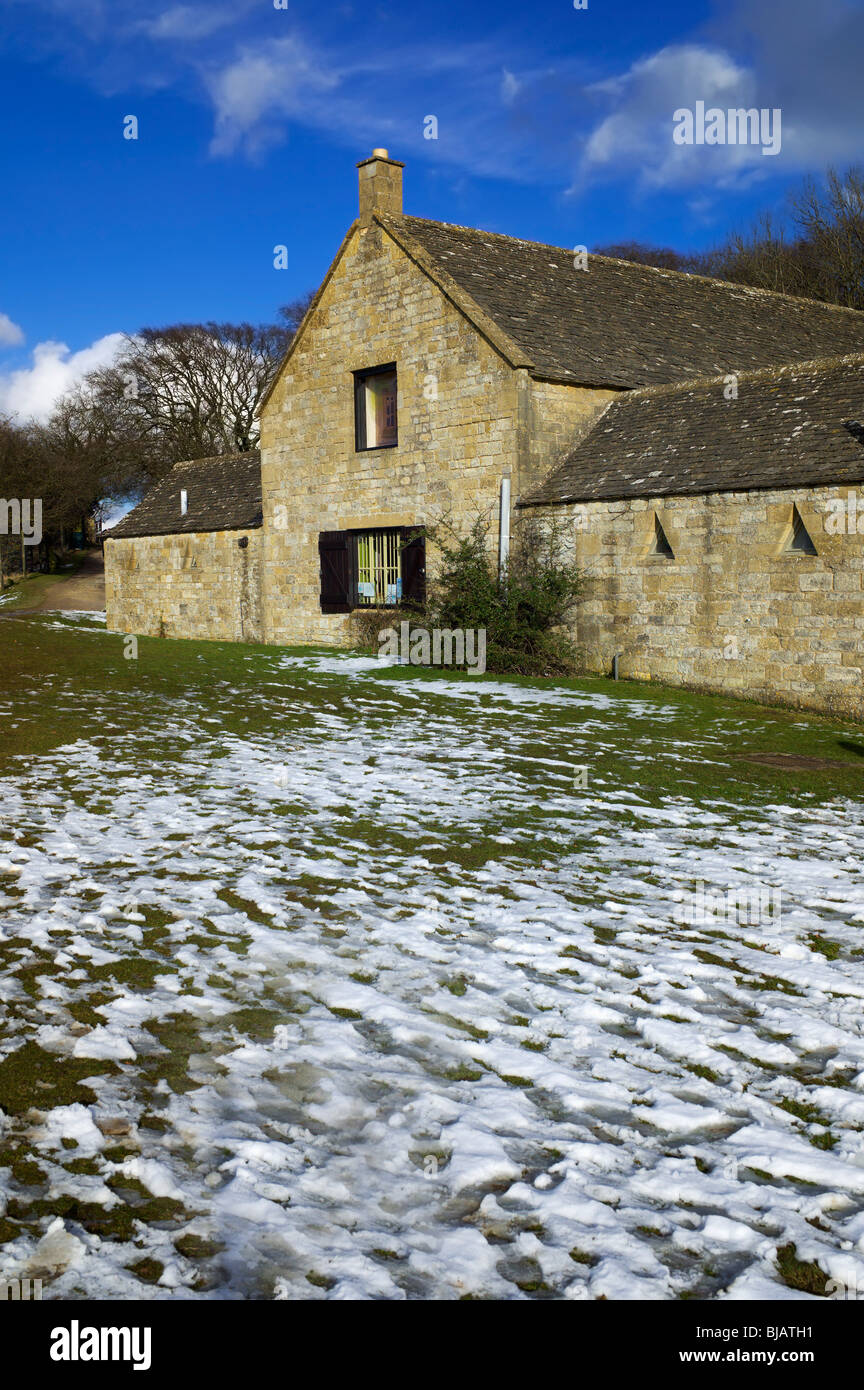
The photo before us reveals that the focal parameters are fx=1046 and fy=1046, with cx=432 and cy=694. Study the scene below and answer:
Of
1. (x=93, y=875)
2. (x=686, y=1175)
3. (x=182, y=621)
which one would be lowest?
(x=686, y=1175)

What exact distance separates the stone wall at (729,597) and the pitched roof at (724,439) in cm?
28

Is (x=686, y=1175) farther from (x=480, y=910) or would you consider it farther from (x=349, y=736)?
(x=349, y=736)

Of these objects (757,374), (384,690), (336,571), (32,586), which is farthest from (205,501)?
(32,586)

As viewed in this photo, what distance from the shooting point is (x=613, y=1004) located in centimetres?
454

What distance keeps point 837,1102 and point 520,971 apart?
4.98 ft

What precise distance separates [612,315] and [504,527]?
20.1 ft

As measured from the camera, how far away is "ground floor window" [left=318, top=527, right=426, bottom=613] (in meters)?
20.8

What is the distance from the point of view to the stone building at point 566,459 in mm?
14344

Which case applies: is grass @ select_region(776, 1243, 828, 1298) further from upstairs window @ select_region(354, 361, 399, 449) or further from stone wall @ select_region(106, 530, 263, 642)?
stone wall @ select_region(106, 530, 263, 642)

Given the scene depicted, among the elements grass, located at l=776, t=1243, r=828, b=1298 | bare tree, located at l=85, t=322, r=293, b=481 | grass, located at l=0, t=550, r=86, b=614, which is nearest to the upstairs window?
grass, located at l=776, t=1243, r=828, b=1298

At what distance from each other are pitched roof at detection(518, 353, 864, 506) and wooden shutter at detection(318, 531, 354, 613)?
5.15 meters

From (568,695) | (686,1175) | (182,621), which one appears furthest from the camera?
(182,621)
